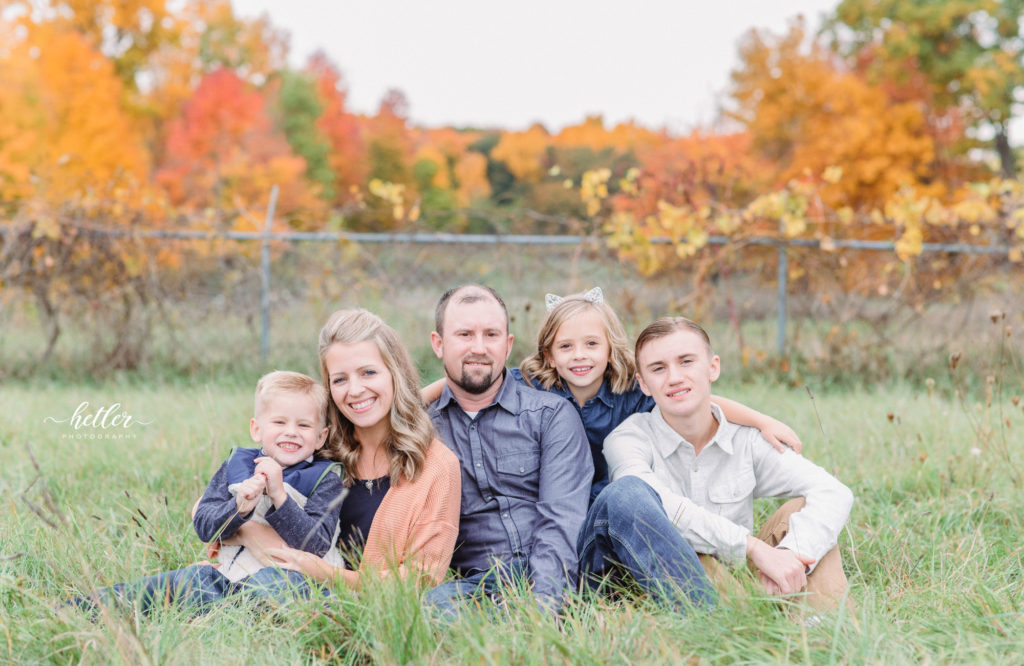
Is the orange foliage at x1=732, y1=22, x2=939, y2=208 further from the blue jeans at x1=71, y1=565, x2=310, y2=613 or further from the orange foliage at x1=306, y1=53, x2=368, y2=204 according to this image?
the orange foliage at x1=306, y1=53, x2=368, y2=204

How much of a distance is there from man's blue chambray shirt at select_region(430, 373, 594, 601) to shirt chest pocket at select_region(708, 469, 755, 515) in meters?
0.42

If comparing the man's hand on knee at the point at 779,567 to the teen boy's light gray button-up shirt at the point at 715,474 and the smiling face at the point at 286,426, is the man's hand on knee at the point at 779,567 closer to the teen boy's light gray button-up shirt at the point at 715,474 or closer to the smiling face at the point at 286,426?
the teen boy's light gray button-up shirt at the point at 715,474

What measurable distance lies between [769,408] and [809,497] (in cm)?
264

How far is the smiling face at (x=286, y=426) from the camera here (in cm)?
258

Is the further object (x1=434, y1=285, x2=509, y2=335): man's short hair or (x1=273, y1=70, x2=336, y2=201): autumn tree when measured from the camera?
(x1=273, y1=70, x2=336, y2=201): autumn tree

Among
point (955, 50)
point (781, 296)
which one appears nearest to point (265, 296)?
point (781, 296)

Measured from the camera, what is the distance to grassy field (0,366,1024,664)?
1.99 metres

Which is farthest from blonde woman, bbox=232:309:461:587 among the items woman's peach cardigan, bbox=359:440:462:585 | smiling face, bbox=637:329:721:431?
smiling face, bbox=637:329:721:431

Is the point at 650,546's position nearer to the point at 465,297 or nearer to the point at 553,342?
the point at 553,342

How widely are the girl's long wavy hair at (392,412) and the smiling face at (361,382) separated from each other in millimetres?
18

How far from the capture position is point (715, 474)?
275 centimetres

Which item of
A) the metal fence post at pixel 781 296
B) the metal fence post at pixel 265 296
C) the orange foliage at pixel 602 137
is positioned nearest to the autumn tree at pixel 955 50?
the orange foliage at pixel 602 137

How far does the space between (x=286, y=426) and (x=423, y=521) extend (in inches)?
21.0

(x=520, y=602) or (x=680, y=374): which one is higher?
(x=680, y=374)
